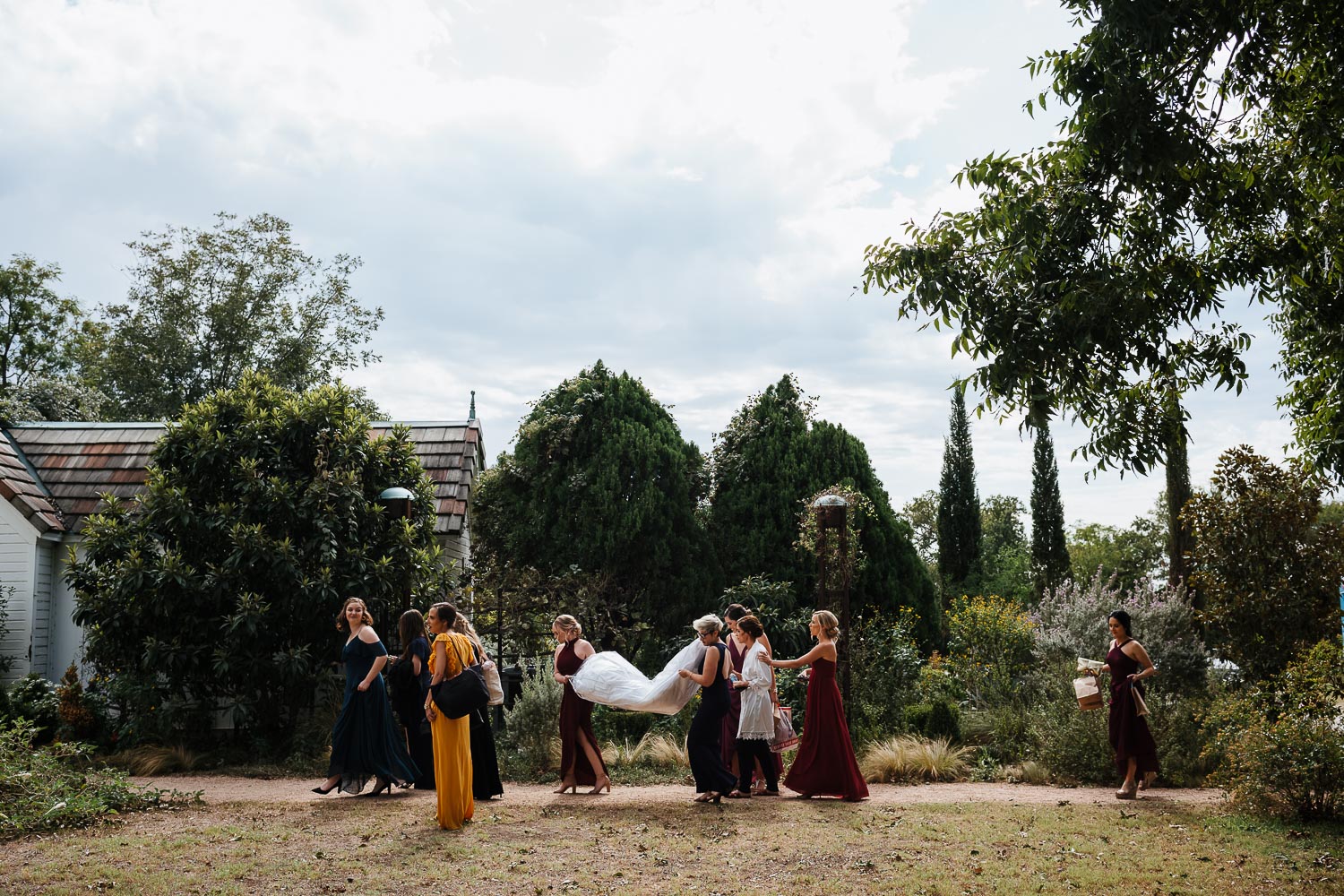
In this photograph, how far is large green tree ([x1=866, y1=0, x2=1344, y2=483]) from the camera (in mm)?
7301

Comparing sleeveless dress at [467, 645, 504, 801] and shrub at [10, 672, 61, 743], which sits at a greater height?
shrub at [10, 672, 61, 743]

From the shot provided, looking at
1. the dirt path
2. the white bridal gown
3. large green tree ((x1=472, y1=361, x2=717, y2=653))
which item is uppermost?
large green tree ((x1=472, y1=361, x2=717, y2=653))

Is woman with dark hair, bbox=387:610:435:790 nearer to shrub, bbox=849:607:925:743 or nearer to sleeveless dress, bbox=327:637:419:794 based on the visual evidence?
sleeveless dress, bbox=327:637:419:794

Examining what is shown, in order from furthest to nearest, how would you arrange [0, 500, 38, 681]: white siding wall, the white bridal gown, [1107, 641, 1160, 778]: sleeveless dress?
[0, 500, 38, 681]: white siding wall, [1107, 641, 1160, 778]: sleeveless dress, the white bridal gown

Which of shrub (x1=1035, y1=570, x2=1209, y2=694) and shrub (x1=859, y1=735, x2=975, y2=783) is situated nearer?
shrub (x1=859, y1=735, x2=975, y2=783)

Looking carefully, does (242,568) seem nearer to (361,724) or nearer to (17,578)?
(361,724)

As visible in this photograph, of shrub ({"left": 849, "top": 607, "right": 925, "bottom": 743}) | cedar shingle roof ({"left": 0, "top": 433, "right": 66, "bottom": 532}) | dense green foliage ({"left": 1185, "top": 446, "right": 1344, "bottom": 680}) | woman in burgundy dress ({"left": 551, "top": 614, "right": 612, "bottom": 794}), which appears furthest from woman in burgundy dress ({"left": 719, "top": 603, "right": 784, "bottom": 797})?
cedar shingle roof ({"left": 0, "top": 433, "right": 66, "bottom": 532})

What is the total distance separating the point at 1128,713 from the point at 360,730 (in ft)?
25.4

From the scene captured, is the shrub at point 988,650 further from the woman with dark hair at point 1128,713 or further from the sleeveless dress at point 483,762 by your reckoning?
the sleeveless dress at point 483,762

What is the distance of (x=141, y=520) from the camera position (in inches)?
522

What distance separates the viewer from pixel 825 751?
33.3ft

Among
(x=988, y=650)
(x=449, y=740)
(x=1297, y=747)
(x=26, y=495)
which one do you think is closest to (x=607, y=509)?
(x=988, y=650)

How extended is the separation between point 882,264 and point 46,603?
1392cm

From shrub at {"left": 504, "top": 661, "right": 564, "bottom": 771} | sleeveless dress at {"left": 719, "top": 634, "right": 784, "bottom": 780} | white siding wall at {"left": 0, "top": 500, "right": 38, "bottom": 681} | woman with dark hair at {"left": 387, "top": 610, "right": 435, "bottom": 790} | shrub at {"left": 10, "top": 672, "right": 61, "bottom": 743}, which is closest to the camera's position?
sleeveless dress at {"left": 719, "top": 634, "right": 784, "bottom": 780}
